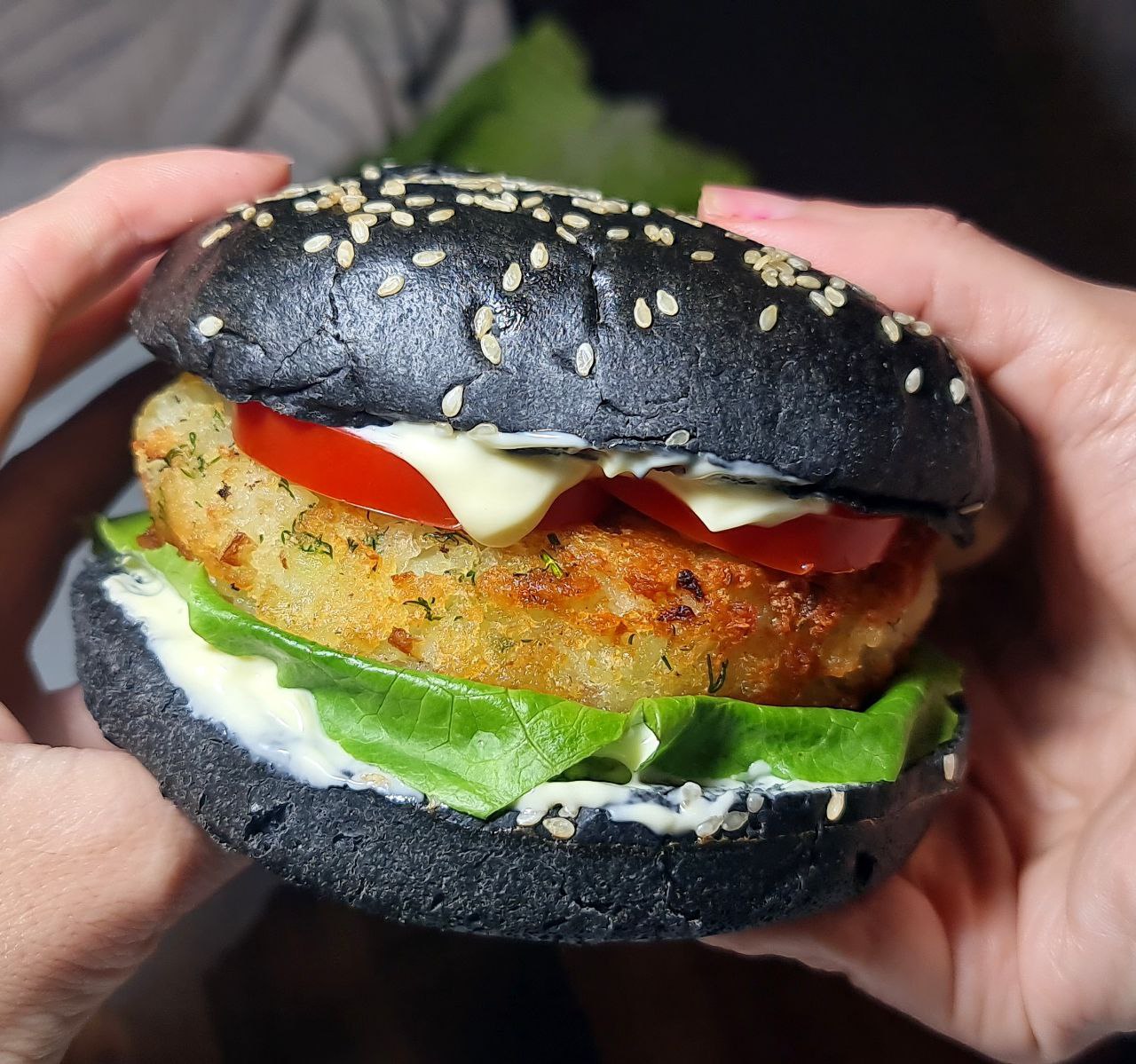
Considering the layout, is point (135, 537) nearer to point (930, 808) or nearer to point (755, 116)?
point (930, 808)

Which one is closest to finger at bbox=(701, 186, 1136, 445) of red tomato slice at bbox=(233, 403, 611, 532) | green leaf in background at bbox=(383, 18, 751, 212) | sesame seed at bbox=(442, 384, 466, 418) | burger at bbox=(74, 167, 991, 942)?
burger at bbox=(74, 167, 991, 942)

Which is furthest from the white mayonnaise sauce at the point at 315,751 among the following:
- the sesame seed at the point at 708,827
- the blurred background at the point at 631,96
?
the blurred background at the point at 631,96

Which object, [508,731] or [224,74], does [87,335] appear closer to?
[508,731]

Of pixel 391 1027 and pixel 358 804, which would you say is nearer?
pixel 358 804

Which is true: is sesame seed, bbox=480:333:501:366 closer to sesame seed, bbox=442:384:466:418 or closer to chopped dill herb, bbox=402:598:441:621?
sesame seed, bbox=442:384:466:418

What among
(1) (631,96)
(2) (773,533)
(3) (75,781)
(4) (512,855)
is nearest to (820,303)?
(2) (773,533)

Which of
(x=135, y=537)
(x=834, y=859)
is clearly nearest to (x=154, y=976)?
(x=135, y=537)
